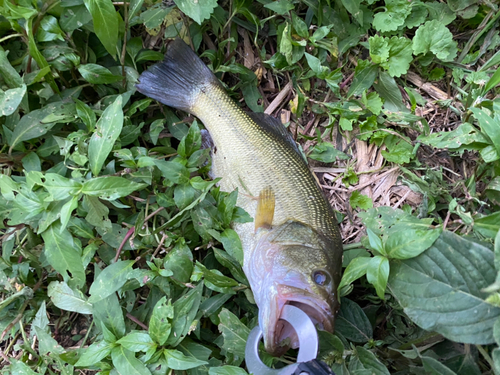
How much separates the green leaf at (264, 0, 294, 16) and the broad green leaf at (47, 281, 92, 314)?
8.07 ft

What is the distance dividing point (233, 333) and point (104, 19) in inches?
83.9

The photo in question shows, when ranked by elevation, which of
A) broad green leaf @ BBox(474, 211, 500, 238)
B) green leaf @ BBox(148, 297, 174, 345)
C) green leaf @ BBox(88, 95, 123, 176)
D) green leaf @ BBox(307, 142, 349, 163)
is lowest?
green leaf @ BBox(148, 297, 174, 345)

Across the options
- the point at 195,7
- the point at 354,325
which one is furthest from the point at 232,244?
the point at 195,7

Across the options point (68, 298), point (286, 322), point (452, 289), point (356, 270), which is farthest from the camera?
point (68, 298)

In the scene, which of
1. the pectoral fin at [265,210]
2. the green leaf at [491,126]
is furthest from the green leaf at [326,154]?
the green leaf at [491,126]

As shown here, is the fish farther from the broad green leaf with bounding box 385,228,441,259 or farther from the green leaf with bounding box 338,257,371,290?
the broad green leaf with bounding box 385,228,441,259

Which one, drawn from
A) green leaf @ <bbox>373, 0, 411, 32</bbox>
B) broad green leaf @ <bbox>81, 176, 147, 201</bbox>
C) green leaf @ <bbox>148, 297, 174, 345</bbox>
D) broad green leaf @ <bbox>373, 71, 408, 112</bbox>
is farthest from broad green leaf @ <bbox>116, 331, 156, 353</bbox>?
green leaf @ <bbox>373, 0, 411, 32</bbox>

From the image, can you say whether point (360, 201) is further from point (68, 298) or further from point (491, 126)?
point (68, 298)

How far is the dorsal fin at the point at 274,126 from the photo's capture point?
2643 millimetres

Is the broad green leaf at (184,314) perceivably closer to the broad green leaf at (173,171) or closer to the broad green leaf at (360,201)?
the broad green leaf at (173,171)

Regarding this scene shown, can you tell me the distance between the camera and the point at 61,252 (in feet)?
6.73

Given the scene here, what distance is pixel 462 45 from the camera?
2771 millimetres

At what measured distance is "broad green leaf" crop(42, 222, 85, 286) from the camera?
2.04m

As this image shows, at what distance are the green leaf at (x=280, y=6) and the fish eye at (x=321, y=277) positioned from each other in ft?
6.34
